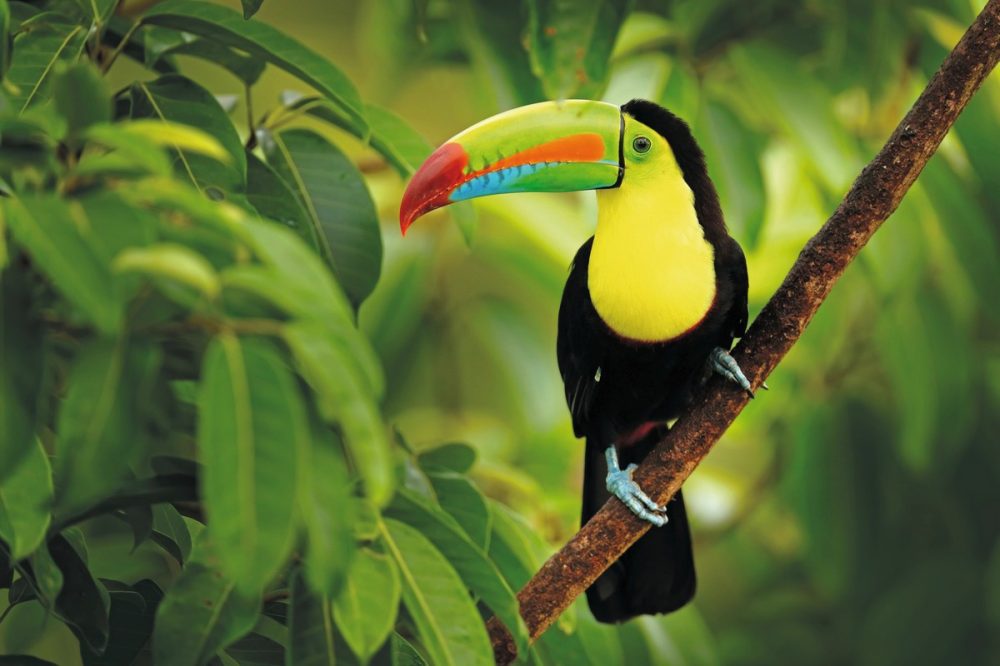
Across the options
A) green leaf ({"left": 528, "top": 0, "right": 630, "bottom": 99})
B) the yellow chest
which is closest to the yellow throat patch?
the yellow chest

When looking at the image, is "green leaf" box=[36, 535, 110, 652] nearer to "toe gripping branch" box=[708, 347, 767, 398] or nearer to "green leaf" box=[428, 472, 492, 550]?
"green leaf" box=[428, 472, 492, 550]

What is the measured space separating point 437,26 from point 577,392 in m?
1.13

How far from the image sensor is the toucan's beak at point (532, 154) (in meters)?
1.76

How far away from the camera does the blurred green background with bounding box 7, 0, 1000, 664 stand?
2430mm

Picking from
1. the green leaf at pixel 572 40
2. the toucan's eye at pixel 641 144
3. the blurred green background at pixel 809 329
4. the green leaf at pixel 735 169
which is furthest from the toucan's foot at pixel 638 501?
the green leaf at pixel 735 169

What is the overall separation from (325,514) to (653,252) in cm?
105

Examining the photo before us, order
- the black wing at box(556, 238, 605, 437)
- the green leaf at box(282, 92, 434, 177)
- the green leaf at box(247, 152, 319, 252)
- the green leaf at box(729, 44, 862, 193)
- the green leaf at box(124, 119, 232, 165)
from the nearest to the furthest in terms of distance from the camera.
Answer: the green leaf at box(124, 119, 232, 165) → the green leaf at box(247, 152, 319, 252) → the green leaf at box(282, 92, 434, 177) → the black wing at box(556, 238, 605, 437) → the green leaf at box(729, 44, 862, 193)

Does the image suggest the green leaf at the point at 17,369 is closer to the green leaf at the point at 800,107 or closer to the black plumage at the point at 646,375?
the black plumage at the point at 646,375

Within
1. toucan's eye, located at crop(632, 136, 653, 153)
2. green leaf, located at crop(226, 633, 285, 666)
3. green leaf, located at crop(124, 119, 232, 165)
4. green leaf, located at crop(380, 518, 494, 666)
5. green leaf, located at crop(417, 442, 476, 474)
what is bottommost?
green leaf, located at crop(226, 633, 285, 666)

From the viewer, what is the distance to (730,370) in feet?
5.59

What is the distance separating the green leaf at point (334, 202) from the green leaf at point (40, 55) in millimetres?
337

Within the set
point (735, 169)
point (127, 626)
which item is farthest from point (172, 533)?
point (735, 169)

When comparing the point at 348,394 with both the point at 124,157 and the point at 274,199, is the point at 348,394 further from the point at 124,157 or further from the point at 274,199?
the point at 274,199

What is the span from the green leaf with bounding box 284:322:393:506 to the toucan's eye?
3.70ft
